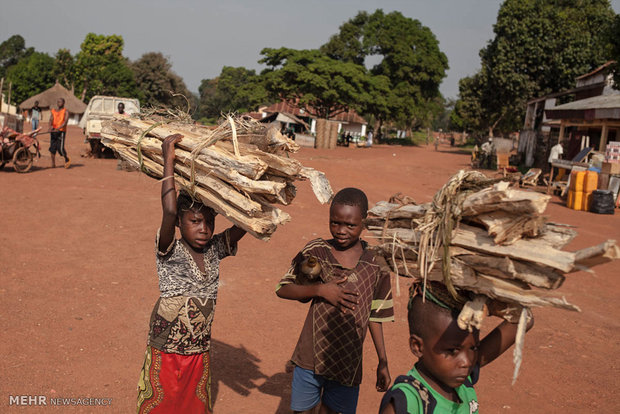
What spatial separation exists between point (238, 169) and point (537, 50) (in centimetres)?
3430

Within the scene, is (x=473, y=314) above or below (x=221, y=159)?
below

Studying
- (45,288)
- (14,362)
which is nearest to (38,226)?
(45,288)

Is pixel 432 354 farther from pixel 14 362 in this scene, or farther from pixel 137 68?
pixel 137 68

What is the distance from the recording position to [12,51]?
253 feet

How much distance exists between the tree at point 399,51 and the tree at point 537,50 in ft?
45.6

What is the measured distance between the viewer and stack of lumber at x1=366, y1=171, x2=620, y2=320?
1476 millimetres

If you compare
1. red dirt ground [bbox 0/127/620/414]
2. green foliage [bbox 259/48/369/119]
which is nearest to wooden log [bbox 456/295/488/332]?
red dirt ground [bbox 0/127/620/414]

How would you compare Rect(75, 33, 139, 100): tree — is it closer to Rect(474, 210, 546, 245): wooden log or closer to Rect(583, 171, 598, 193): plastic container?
Rect(583, 171, 598, 193): plastic container

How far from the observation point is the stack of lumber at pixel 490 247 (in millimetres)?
1476

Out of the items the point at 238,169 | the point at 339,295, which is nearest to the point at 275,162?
the point at 238,169

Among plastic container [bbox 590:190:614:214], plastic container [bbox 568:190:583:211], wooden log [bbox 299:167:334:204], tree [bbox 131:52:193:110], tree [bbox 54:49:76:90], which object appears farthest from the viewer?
tree [bbox 131:52:193:110]

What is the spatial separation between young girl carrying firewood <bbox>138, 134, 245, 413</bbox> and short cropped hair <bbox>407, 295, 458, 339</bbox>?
1226 mm

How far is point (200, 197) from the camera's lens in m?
2.51

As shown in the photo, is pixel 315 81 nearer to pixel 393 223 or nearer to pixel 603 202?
pixel 603 202
